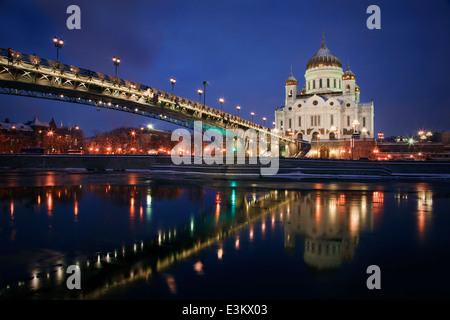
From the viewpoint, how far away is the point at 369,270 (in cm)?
547

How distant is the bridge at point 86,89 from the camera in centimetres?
2678

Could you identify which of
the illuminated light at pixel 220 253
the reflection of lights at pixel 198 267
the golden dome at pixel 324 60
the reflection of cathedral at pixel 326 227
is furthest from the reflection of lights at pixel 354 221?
the golden dome at pixel 324 60

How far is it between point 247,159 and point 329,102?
6621 cm

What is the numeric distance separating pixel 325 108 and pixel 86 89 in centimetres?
7994

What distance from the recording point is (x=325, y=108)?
96.8 m

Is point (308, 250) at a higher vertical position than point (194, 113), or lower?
lower

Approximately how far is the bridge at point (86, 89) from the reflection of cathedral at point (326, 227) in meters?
26.4

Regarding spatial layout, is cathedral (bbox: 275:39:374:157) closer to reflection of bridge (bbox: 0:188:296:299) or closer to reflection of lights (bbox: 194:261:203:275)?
reflection of bridge (bbox: 0:188:296:299)

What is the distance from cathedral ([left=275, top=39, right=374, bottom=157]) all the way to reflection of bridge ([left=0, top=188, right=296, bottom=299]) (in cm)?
8614

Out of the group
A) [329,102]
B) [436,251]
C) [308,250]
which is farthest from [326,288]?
[329,102]

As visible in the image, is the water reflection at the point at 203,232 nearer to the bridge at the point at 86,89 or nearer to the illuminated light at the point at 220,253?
the illuminated light at the point at 220,253

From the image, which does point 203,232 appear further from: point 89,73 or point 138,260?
point 89,73

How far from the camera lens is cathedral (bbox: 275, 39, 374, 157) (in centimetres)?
9594
